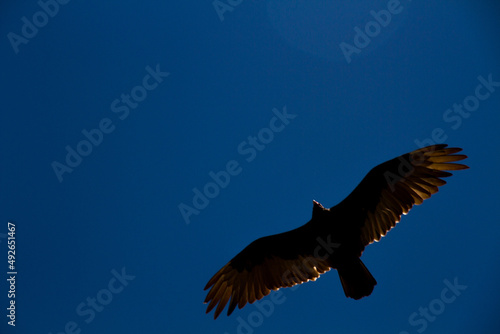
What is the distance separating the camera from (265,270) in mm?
6738

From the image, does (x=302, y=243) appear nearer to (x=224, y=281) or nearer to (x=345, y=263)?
(x=345, y=263)

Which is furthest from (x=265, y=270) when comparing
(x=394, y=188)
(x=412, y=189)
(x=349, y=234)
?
(x=412, y=189)

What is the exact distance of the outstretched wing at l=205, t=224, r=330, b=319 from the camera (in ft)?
21.3

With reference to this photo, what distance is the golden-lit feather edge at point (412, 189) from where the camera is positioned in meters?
5.95

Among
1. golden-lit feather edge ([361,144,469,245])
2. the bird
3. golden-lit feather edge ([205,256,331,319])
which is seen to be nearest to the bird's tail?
the bird

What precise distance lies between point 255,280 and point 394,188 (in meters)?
3.02

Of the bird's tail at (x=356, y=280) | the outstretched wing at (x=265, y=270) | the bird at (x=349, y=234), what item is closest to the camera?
the bird's tail at (x=356, y=280)

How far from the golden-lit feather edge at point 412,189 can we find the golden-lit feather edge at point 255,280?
1.18 metres

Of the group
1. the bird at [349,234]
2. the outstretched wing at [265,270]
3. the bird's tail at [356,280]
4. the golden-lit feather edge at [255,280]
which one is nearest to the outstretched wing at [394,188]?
the bird at [349,234]

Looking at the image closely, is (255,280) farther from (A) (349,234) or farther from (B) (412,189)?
(B) (412,189)

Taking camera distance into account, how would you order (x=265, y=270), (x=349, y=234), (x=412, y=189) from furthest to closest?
1. (x=265, y=270)
2. (x=349, y=234)
3. (x=412, y=189)

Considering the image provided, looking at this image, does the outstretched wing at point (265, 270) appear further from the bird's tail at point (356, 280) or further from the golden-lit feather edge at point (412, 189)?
the golden-lit feather edge at point (412, 189)

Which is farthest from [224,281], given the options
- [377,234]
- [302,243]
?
[377,234]

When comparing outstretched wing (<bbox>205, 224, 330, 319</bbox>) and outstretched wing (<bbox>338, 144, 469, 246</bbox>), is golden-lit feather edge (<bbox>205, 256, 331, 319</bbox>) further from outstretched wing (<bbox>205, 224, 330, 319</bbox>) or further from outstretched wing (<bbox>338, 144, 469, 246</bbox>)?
outstretched wing (<bbox>338, 144, 469, 246</bbox>)
